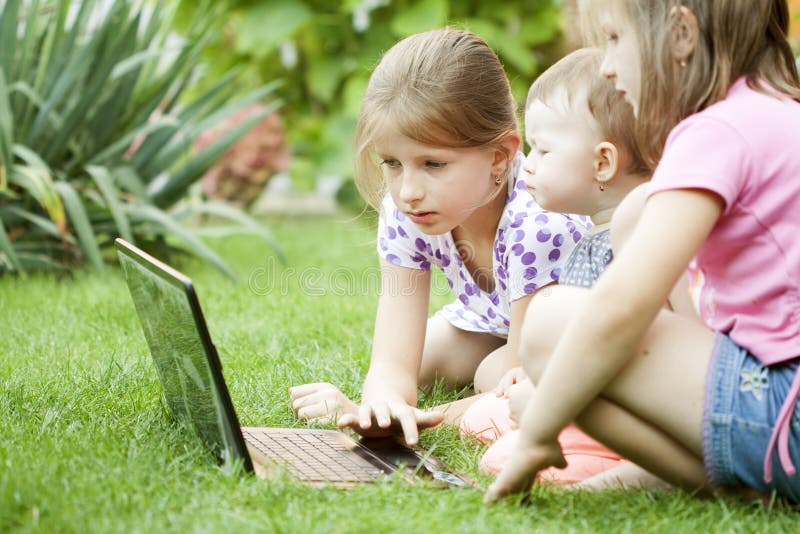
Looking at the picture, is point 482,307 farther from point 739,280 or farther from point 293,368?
point 739,280

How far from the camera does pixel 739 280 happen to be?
143 centimetres

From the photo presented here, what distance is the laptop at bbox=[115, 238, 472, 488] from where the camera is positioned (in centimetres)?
149

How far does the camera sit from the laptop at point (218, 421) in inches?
58.7

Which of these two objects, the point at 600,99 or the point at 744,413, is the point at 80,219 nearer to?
the point at 600,99

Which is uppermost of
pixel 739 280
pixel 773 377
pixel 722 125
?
pixel 722 125

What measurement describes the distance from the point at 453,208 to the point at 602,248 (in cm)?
32

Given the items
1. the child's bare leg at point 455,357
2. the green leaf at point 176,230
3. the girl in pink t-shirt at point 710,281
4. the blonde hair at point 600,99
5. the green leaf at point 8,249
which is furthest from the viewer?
the green leaf at point 176,230

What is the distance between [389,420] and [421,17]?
4.49m

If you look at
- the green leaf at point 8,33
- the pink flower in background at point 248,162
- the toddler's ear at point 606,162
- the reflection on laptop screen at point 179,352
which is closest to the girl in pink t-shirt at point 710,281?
the toddler's ear at point 606,162

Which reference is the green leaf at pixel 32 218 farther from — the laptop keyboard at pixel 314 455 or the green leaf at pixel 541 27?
the green leaf at pixel 541 27

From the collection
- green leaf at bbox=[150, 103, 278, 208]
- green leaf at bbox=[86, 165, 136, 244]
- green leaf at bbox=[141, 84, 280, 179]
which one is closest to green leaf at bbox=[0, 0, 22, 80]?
green leaf at bbox=[86, 165, 136, 244]

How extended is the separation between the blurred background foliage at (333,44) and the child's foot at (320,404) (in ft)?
13.6

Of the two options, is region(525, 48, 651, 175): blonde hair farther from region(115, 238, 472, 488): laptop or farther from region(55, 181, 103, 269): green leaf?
region(55, 181, 103, 269): green leaf

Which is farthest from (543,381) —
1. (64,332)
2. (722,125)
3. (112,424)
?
(64,332)
